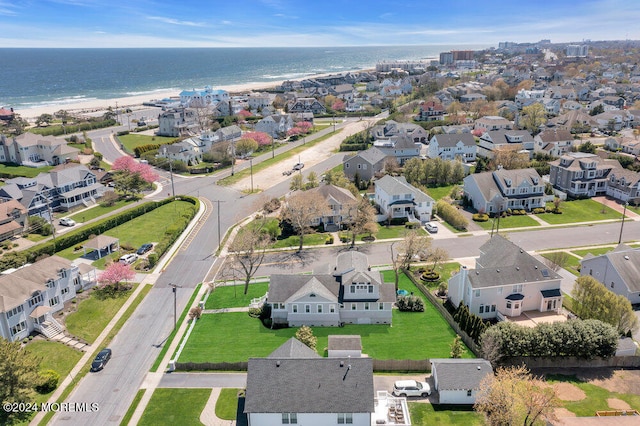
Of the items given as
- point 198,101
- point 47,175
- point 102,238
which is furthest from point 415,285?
point 198,101

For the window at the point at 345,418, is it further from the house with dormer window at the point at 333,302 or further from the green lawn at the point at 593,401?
the green lawn at the point at 593,401

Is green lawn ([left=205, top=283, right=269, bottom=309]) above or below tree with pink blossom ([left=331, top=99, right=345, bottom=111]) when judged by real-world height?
below

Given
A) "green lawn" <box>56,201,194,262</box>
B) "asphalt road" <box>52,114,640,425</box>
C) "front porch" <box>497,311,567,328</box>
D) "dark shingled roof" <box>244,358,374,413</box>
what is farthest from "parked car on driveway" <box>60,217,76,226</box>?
"front porch" <box>497,311,567,328</box>

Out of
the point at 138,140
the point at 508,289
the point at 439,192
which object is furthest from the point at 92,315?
the point at 138,140

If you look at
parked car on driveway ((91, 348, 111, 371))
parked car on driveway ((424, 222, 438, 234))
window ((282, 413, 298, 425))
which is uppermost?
parked car on driveway ((424, 222, 438, 234))

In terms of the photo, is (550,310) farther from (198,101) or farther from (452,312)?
(198,101)

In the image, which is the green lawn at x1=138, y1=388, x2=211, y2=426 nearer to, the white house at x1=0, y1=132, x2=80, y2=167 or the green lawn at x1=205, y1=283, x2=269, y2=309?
the green lawn at x1=205, y1=283, x2=269, y2=309

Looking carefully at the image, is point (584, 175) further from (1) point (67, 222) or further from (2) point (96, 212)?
(1) point (67, 222)
